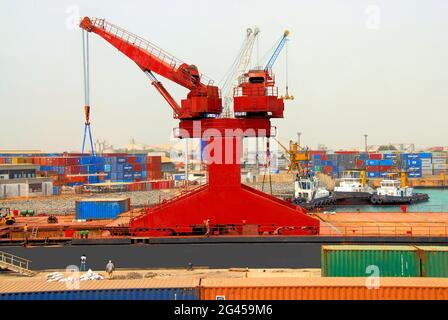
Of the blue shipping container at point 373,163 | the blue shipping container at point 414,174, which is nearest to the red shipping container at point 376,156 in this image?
the blue shipping container at point 373,163

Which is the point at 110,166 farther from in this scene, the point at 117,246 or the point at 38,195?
the point at 117,246

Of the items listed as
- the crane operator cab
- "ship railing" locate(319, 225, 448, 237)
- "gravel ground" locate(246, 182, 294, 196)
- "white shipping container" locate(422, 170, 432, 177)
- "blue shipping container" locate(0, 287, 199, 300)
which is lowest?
"gravel ground" locate(246, 182, 294, 196)

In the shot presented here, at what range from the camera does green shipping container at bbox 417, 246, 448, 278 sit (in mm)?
16516

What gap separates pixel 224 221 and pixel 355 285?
8231 millimetres

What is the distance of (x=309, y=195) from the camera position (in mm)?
51156

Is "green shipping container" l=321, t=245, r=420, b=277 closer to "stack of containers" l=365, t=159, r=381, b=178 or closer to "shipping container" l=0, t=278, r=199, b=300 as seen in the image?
"shipping container" l=0, t=278, r=199, b=300

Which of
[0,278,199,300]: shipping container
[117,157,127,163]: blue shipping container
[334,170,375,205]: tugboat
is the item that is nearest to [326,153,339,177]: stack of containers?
[334,170,375,205]: tugboat

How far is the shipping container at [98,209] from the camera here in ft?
82.9

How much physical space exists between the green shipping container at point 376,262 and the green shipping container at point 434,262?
0.66ft

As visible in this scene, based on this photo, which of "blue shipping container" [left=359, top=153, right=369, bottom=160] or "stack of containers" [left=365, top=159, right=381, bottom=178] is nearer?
"stack of containers" [left=365, top=159, right=381, bottom=178]

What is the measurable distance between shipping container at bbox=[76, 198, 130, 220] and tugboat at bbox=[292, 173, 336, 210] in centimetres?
2809

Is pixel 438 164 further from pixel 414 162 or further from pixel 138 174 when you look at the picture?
pixel 138 174

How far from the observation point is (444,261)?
16.5 metres
